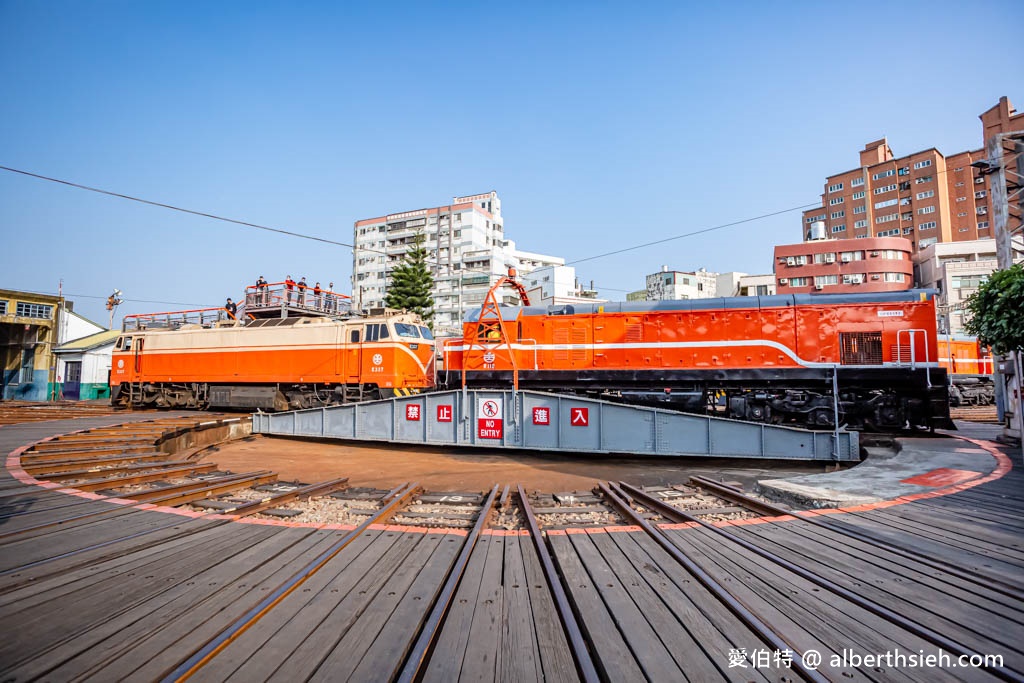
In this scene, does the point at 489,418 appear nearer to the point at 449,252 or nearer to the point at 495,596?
the point at 495,596

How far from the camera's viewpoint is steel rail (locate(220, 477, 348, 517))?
18.2 ft

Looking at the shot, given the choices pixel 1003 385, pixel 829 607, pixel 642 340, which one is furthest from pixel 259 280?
pixel 1003 385

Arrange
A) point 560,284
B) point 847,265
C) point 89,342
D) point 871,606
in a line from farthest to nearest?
point 560,284
point 847,265
point 89,342
point 871,606

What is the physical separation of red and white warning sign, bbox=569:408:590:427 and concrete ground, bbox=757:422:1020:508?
14.6 feet

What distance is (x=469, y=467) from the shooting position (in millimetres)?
11469

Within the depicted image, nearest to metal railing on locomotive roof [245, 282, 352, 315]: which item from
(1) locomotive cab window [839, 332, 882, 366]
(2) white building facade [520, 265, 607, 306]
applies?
(1) locomotive cab window [839, 332, 882, 366]

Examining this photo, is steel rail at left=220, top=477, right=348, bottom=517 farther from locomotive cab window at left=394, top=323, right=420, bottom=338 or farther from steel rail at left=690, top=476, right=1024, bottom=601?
locomotive cab window at left=394, top=323, right=420, bottom=338

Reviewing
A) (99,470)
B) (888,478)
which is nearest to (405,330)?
(99,470)

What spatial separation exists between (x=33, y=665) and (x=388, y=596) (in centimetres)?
177

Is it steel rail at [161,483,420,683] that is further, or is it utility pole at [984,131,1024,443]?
utility pole at [984,131,1024,443]

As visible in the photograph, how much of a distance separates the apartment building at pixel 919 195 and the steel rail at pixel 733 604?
234ft

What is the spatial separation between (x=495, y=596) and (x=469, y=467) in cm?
835

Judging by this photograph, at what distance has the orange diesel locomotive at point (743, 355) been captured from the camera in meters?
12.3

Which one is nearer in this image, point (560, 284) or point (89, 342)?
point (89, 342)
